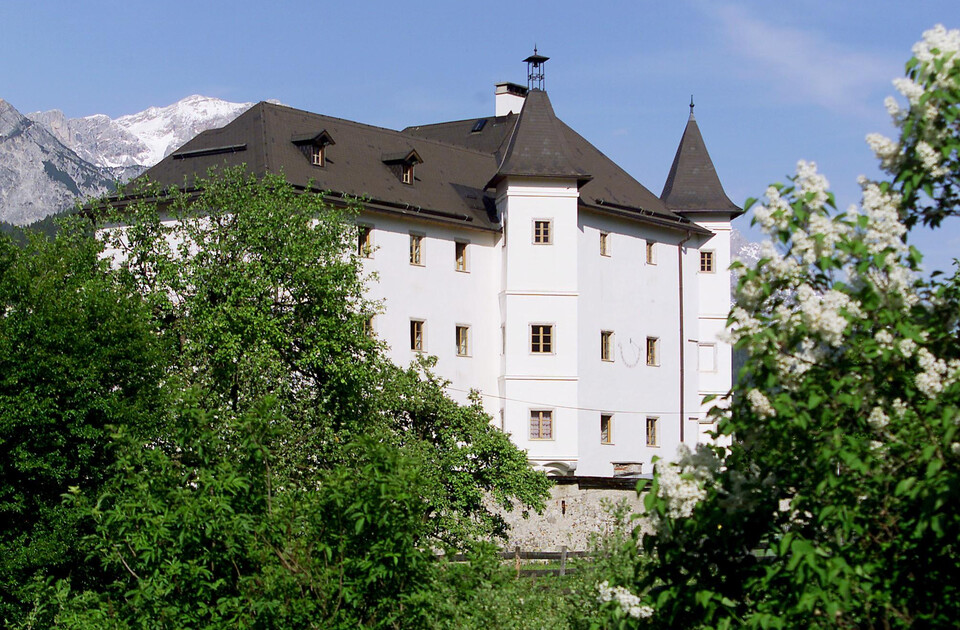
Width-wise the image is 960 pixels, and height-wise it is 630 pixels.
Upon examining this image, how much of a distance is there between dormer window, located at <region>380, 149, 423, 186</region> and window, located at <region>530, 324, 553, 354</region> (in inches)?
267

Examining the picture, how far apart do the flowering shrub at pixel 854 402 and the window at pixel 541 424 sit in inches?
1458

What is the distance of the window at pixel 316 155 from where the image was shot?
143 ft

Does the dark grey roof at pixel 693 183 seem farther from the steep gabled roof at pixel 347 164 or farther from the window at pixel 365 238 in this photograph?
the window at pixel 365 238

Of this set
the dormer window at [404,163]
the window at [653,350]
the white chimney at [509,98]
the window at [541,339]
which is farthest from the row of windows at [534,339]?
the white chimney at [509,98]

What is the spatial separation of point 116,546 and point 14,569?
15.1 m

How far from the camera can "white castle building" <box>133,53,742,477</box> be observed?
43.5 metres

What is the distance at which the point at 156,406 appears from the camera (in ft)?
96.2

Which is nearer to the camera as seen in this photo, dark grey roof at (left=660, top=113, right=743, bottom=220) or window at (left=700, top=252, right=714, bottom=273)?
window at (left=700, top=252, right=714, bottom=273)

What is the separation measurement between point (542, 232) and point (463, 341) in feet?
15.2

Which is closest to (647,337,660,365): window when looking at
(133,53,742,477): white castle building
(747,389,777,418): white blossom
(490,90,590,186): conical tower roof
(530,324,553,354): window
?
(133,53,742,477): white castle building

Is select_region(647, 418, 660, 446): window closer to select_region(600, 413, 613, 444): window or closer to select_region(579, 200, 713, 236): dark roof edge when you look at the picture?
select_region(600, 413, 613, 444): window

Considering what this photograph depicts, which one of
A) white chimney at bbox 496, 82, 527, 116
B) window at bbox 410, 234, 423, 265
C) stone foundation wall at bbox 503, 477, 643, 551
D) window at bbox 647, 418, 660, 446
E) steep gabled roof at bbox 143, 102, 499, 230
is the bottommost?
stone foundation wall at bbox 503, 477, 643, 551

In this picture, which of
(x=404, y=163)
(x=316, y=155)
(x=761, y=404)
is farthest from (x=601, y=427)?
(x=761, y=404)

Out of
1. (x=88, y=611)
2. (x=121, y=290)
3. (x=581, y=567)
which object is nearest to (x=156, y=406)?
(x=121, y=290)
